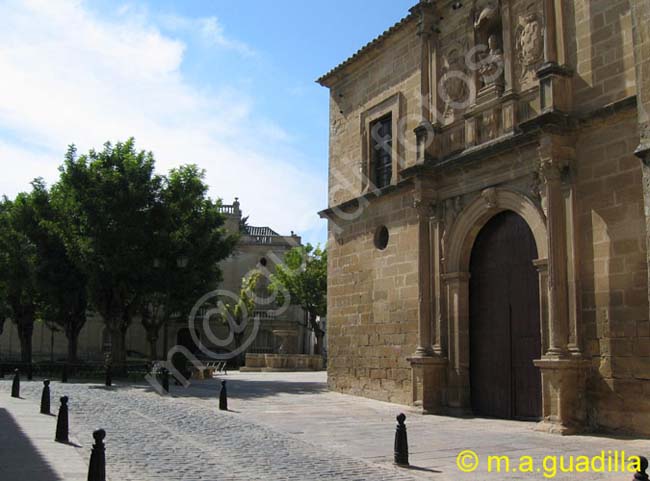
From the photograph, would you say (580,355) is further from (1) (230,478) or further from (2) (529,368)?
(1) (230,478)

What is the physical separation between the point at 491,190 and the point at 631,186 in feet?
10.2

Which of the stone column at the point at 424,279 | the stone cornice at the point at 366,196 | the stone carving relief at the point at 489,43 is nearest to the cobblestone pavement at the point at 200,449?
the stone column at the point at 424,279

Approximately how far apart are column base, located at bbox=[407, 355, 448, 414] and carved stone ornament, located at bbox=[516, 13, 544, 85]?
623 centimetres

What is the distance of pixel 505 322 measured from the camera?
44.5 ft

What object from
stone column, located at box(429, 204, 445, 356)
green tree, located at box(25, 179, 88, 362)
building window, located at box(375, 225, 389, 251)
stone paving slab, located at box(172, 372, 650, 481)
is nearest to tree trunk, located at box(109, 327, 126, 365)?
green tree, located at box(25, 179, 88, 362)

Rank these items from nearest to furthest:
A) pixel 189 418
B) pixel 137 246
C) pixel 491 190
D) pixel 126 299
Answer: pixel 189 418 < pixel 491 190 < pixel 137 246 < pixel 126 299

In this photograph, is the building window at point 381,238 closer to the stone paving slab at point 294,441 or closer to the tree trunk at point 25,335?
the stone paving slab at point 294,441

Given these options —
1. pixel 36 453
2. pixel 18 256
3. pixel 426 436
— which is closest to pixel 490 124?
pixel 426 436

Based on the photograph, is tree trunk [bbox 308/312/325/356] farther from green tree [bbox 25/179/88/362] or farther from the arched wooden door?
the arched wooden door

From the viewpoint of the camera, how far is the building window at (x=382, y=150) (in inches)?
691

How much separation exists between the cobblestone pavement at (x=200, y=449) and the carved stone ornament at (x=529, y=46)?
28.0ft

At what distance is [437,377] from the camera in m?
14.5

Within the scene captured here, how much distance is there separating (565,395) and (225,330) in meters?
33.7

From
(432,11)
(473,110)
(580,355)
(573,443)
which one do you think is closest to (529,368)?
(580,355)
